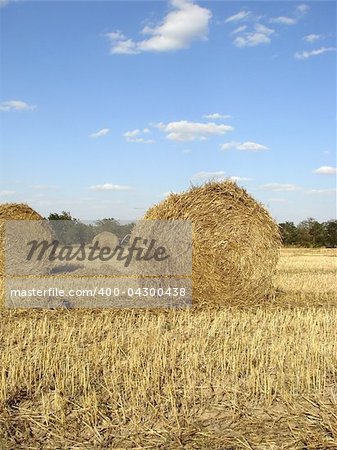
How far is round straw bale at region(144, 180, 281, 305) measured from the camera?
9461 millimetres

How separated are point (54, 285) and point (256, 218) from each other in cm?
491

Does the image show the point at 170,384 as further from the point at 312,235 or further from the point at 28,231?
the point at 312,235

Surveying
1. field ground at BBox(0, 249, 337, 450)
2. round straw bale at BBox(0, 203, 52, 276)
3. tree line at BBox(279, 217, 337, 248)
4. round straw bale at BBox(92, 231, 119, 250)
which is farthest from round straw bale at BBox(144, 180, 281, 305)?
tree line at BBox(279, 217, 337, 248)

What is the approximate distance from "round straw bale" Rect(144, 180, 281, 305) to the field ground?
1.48 m

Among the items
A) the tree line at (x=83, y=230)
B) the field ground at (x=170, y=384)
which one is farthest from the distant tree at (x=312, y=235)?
the field ground at (x=170, y=384)

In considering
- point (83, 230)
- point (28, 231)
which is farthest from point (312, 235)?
point (28, 231)

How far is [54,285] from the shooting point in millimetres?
12031

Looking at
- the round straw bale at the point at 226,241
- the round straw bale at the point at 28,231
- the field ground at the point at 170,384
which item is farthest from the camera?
the round straw bale at the point at 28,231

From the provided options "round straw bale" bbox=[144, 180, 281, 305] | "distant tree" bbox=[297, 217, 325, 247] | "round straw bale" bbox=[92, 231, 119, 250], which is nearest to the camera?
"round straw bale" bbox=[144, 180, 281, 305]

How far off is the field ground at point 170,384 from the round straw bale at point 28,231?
5.37 meters

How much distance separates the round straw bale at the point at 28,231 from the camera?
13086 millimetres

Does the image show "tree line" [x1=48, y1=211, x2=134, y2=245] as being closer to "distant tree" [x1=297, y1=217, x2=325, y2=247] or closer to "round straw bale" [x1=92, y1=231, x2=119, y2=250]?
"round straw bale" [x1=92, y1=231, x2=119, y2=250]

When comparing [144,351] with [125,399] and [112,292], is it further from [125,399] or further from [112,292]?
[112,292]

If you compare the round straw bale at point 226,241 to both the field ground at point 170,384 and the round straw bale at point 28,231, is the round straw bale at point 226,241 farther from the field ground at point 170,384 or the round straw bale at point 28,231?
the round straw bale at point 28,231
